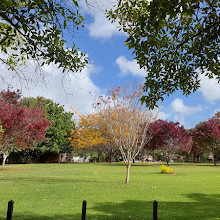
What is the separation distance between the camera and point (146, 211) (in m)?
7.61

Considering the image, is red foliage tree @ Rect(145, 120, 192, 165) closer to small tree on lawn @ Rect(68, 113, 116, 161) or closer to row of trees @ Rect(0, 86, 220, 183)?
row of trees @ Rect(0, 86, 220, 183)

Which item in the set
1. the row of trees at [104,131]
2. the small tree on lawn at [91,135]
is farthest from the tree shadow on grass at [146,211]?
the small tree on lawn at [91,135]

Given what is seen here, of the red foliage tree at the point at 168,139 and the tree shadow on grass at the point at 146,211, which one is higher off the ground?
the red foliage tree at the point at 168,139

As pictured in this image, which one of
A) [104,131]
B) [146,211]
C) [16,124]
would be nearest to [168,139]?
[104,131]

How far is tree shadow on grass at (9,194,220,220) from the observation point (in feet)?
22.6

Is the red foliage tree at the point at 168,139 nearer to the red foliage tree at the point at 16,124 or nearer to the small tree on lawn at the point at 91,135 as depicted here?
the small tree on lawn at the point at 91,135

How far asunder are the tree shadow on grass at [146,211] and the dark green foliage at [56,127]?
1417 inches

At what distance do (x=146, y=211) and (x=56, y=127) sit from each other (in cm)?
3880

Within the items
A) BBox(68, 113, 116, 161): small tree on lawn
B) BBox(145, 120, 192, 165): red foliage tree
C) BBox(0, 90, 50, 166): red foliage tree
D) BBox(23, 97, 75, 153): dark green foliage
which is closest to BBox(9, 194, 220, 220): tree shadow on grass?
BBox(0, 90, 50, 166): red foliage tree

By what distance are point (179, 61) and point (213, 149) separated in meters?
35.7

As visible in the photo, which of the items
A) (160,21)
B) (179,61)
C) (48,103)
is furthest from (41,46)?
(48,103)

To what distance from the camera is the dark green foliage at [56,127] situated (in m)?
42.9

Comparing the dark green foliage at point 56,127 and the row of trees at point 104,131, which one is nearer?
the row of trees at point 104,131

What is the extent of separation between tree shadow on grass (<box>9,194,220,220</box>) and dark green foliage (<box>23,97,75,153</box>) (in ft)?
118
